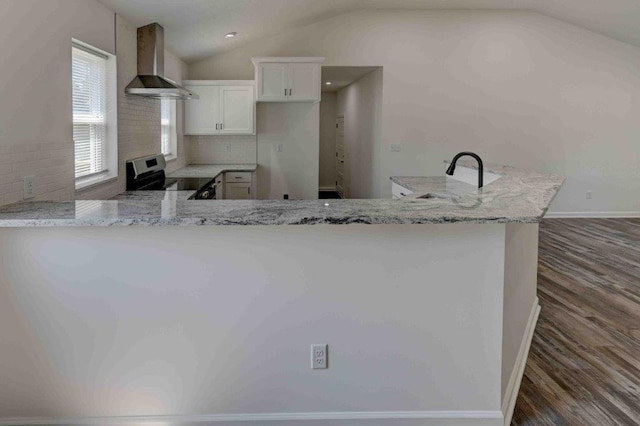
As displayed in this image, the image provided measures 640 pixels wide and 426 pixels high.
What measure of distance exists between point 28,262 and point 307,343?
3.90 ft

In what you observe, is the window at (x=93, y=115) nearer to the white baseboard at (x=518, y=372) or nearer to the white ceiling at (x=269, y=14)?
the white ceiling at (x=269, y=14)

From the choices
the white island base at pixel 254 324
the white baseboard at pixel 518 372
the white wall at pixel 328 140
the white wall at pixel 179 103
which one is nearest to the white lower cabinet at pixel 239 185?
the white wall at pixel 179 103

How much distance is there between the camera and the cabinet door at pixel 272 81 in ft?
23.8

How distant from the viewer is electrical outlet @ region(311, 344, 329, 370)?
2.43 metres

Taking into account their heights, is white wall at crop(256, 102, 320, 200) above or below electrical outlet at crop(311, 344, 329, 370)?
above

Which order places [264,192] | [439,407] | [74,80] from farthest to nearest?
[264,192] < [74,80] < [439,407]

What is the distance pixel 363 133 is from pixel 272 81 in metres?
2.26

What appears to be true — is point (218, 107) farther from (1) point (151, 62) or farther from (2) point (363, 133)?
(2) point (363, 133)

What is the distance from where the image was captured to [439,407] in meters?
2.47

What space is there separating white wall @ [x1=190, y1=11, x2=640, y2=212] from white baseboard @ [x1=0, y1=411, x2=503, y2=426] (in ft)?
18.7

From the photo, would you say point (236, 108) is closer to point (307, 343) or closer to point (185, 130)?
point (185, 130)

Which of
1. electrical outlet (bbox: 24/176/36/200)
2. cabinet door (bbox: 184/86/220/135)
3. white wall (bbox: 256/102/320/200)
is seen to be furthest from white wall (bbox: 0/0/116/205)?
white wall (bbox: 256/102/320/200)

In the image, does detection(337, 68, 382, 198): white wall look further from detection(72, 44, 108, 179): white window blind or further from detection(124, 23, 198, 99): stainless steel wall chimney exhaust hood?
detection(72, 44, 108, 179): white window blind

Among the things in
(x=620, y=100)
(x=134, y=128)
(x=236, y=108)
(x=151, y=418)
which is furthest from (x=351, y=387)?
(x=620, y=100)
